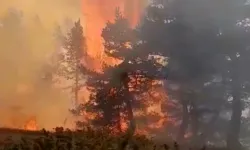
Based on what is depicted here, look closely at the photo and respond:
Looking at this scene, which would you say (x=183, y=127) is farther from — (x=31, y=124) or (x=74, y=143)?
(x=74, y=143)

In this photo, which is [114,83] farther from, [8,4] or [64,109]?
[8,4]

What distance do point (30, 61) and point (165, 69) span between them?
3.17ft

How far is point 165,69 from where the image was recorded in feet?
11.6

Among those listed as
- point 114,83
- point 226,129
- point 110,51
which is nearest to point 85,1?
point 110,51

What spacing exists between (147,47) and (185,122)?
1.97ft

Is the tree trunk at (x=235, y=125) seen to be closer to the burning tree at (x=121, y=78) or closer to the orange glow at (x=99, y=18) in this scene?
the burning tree at (x=121, y=78)

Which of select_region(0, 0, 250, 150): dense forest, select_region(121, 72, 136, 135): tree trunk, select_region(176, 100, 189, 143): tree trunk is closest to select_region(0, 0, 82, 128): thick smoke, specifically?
select_region(0, 0, 250, 150): dense forest

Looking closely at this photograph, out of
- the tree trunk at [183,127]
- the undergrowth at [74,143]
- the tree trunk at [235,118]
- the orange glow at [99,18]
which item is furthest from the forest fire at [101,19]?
the undergrowth at [74,143]

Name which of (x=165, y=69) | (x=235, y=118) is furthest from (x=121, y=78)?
(x=235, y=118)

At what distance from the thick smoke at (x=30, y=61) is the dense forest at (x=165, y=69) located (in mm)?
14

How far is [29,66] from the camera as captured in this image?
136 inches

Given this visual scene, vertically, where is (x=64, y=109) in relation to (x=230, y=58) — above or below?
below

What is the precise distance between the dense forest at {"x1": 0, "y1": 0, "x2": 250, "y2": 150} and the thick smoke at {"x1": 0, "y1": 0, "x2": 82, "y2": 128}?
0.01m

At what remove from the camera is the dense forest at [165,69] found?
11.3 ft
